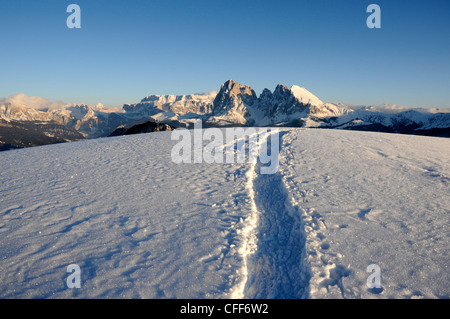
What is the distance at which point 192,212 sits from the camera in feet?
34.2

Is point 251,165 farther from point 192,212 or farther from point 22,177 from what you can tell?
point 22,177

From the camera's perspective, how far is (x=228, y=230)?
9.01 metres

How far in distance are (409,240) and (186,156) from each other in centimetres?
1540

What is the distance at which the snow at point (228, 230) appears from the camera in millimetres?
6590

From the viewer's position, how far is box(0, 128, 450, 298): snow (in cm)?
659

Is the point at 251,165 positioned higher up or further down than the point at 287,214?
higher up

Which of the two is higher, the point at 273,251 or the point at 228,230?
the point at 228,230

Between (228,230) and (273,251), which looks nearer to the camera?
(273,251)
